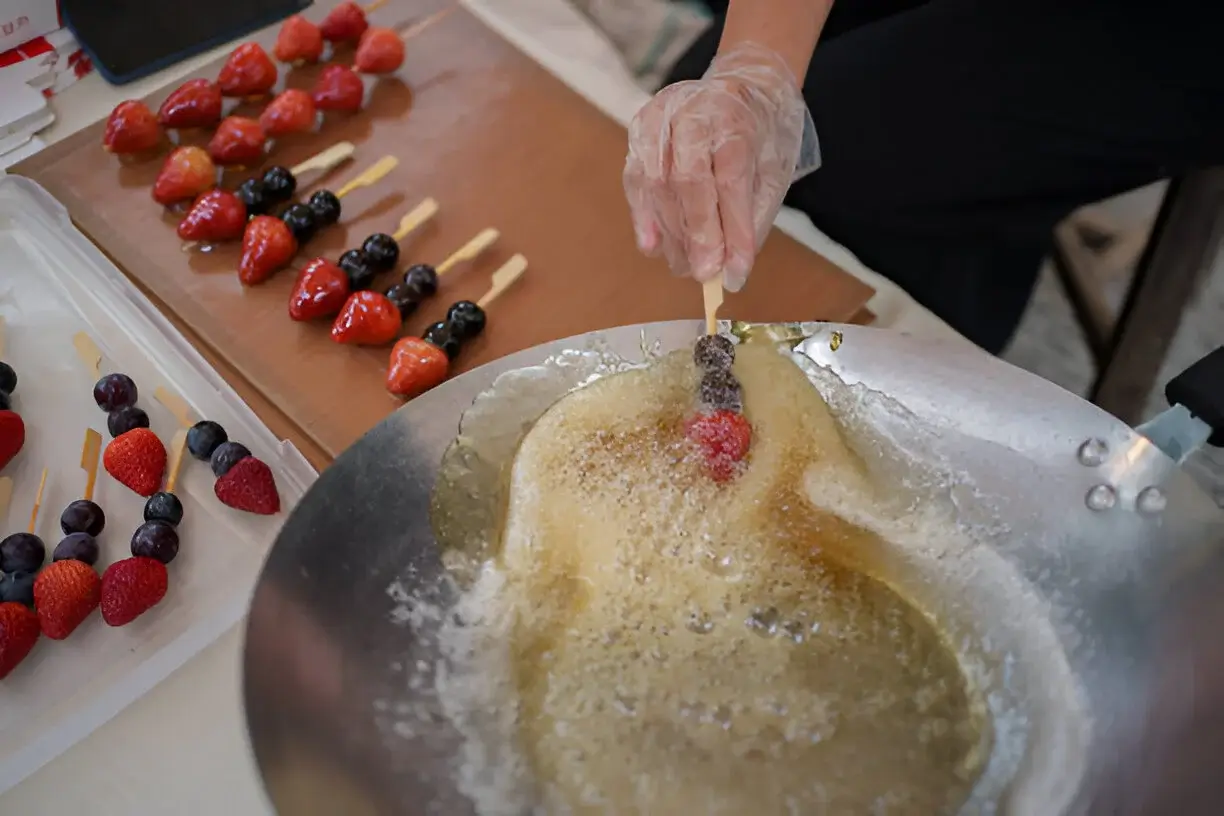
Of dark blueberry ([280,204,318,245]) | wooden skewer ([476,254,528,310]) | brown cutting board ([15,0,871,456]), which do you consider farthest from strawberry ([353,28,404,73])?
wooden skewer ([476,254,528,310])

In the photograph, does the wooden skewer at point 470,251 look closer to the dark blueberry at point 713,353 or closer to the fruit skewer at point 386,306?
the fruit skewer at point 386,306

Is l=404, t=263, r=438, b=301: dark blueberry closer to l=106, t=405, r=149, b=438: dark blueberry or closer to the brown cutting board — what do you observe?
the brown cutting board

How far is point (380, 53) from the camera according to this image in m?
1.23

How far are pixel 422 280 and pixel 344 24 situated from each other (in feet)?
1.52

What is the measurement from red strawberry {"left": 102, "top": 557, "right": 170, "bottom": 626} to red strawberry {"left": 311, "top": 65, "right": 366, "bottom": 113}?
644 millimetres

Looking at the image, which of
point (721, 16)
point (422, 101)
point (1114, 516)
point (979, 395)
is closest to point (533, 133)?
point (422, 101)

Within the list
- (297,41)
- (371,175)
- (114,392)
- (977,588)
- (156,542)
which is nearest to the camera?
(977,588)

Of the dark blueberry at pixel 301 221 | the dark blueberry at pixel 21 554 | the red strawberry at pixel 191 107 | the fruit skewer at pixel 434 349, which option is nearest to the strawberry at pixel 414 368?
the fruit skewer at pixel 434 349

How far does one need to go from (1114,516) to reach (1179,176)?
56 cm

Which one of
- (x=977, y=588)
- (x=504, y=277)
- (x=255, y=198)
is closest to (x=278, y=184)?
(x=255, y=198)

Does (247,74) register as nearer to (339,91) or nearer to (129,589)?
(339,91)

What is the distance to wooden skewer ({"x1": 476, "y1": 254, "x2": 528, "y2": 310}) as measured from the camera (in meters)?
1.04

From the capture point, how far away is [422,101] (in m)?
1.24

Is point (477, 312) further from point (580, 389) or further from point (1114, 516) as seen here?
point (1114, 516)
